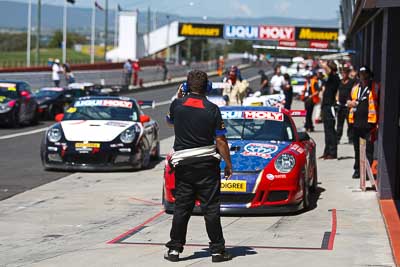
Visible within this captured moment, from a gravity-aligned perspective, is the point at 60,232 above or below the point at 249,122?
below

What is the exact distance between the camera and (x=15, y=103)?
1057 inches

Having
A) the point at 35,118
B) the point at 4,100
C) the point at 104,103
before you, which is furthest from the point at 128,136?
the point at 35,118

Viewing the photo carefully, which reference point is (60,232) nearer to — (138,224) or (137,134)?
(138,224)

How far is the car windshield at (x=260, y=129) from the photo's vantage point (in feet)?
41.7

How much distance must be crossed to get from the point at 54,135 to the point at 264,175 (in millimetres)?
6280

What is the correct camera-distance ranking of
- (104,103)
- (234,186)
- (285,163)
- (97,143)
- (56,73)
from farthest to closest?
1. (56,73)
2. (104,103)
3. (97,143)
4. (285,163)
5. (234,186)

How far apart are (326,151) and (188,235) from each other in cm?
872

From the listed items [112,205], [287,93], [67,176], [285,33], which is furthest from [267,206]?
[285,33]

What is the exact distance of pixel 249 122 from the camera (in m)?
13.0

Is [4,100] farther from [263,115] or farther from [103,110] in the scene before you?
[263,115]

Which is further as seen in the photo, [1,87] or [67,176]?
[1,87]

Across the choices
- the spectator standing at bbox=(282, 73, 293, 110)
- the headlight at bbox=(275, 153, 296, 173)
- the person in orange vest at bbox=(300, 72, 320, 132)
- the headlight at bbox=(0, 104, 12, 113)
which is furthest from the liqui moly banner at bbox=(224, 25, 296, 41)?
the headlight at bbox=(275, 153, 296, 173)

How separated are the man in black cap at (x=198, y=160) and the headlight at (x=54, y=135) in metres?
8.50

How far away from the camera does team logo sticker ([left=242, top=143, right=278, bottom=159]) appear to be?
1178 centimetres
